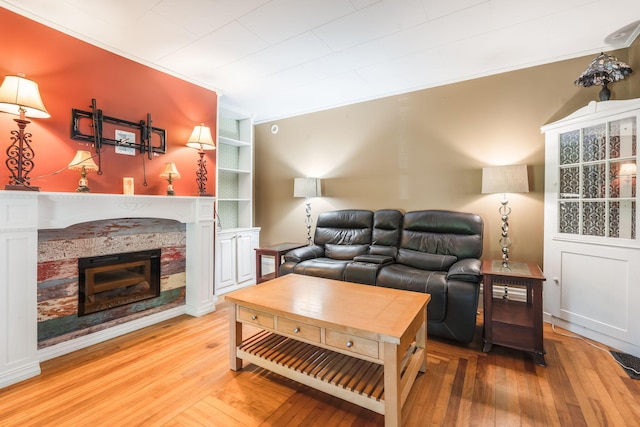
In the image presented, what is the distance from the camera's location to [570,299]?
2.59m

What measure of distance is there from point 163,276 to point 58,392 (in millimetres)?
1271

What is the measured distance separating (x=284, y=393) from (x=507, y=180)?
2.57 m

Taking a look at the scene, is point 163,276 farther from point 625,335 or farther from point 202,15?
point 625,335

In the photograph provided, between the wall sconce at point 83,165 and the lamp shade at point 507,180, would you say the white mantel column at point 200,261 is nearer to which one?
the wall sconce at point 83,165

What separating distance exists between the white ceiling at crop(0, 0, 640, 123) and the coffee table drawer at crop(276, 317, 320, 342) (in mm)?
2141

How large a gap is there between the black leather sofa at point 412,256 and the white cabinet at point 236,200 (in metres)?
1.02

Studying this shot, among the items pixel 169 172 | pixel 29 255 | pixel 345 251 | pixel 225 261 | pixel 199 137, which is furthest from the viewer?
pixel 225 261


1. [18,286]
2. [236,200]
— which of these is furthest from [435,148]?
[18,286]

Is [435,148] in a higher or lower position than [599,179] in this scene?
higher

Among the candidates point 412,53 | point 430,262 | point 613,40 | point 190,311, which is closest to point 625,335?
point 430,262

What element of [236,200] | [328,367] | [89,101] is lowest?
[328,367]

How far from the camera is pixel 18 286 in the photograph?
1951 millimetres

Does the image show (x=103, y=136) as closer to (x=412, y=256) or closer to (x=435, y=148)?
(x=412, y=256)

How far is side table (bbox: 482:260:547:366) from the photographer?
2.10 m
